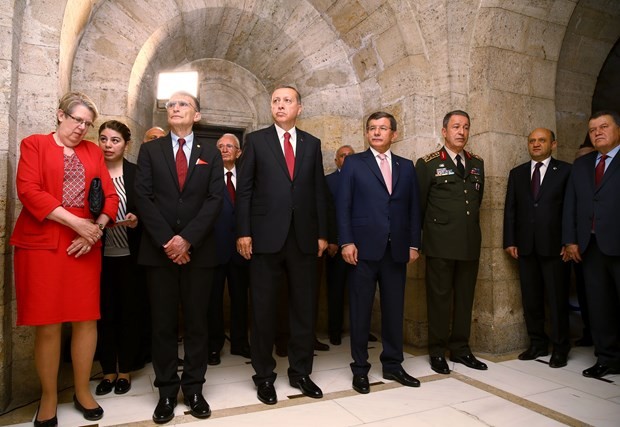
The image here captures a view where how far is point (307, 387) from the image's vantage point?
2607mm

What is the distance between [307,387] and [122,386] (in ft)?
3.63

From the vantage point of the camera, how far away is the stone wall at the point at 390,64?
3.47m

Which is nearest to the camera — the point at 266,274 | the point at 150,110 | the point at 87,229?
the point at 87,229

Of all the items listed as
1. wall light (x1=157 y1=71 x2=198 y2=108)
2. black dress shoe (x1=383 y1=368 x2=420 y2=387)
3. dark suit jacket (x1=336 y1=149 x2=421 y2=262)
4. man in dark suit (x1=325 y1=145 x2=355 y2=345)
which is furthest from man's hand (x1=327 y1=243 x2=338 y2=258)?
wall light (x1=157 y1=71 x2=198 y2=108)

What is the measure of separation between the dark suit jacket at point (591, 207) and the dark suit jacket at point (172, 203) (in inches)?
96.6

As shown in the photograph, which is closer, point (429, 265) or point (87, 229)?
point (87, 229)

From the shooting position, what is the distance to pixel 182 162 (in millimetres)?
2451

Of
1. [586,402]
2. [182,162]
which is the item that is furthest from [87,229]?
[586,402]

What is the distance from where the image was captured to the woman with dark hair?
271cm

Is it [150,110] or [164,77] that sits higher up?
[164,77]

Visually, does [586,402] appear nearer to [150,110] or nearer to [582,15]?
[582,15]

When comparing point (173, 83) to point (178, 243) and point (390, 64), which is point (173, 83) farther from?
point (178, 243)

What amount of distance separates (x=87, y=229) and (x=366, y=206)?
1.59 metres

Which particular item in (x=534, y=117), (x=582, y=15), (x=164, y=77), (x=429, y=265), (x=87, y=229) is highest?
(x=582, y=15)
